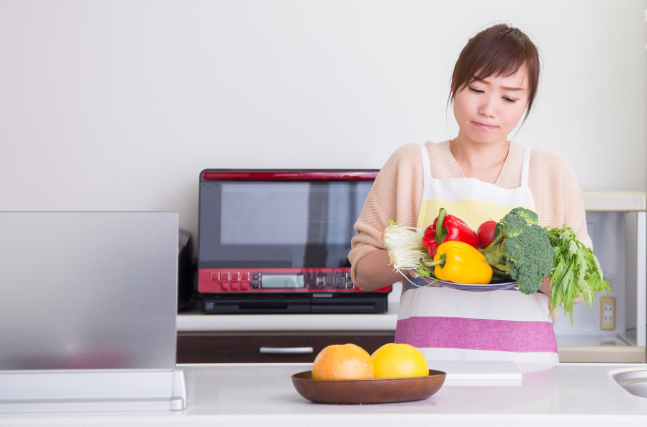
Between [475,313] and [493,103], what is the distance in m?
0.42

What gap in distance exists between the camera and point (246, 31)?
2.30 m

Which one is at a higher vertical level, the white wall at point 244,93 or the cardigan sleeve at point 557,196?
the white wall at point 244,93

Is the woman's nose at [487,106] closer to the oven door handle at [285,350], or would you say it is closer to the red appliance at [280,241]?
the red appliance at [280,241]

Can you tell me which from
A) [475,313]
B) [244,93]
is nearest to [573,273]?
[475,313]

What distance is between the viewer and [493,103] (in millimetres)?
1245

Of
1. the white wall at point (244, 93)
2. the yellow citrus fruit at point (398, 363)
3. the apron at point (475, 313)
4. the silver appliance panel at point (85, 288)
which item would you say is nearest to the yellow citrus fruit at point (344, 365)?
the yellow citrus fruit at point (398, 363)

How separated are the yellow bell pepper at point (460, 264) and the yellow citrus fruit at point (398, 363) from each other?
180 millimetres

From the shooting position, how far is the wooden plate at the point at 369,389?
801 mm

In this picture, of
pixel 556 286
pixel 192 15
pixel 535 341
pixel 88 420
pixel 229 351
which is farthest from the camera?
pixel 192 15

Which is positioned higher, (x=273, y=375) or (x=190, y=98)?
(x=190, y=98)

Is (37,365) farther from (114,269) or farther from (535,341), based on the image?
(535,341)

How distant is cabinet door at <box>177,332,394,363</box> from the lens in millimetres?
1908

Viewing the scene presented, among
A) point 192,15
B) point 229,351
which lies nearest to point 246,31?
point 192,15

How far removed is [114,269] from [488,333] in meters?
0.76
